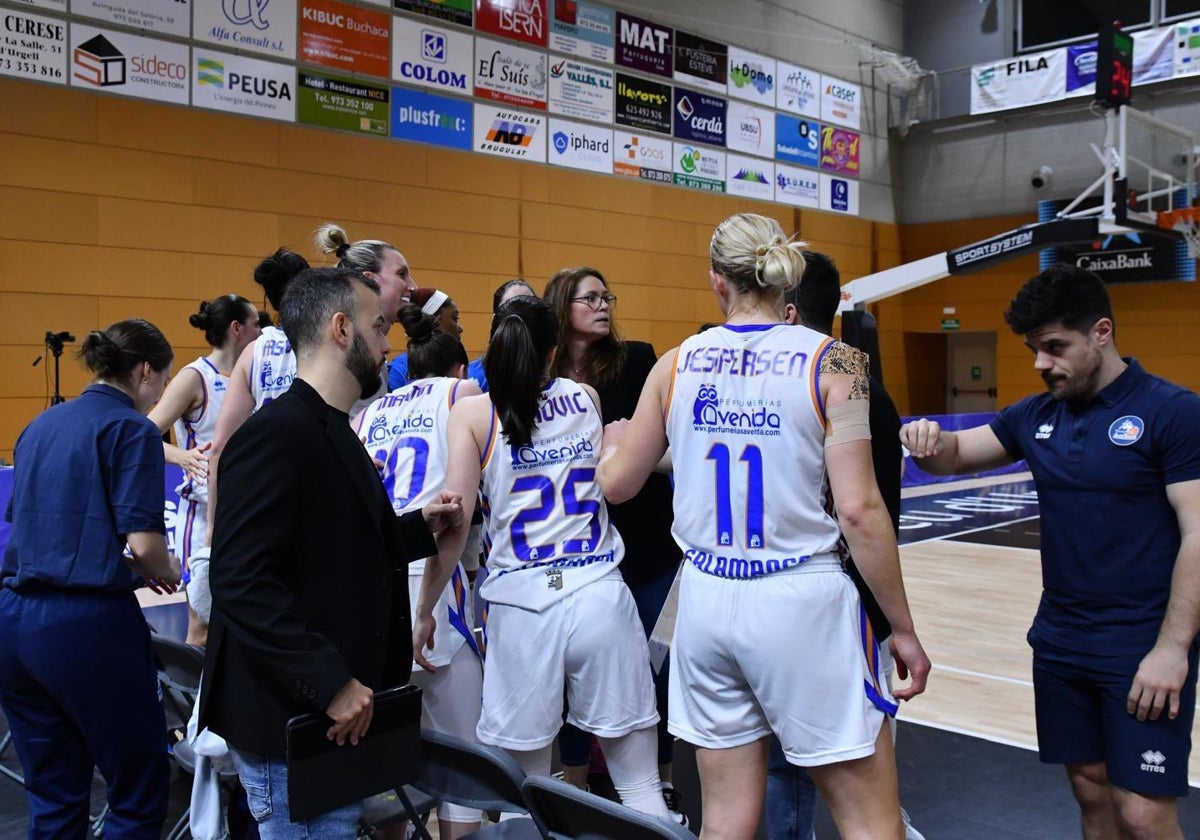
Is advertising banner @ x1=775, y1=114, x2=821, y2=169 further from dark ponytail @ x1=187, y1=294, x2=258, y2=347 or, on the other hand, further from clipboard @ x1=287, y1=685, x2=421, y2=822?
clipboard @ x1=287, y1=685, x2=421, y2=822

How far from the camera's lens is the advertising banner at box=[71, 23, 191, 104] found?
8406 millimetres

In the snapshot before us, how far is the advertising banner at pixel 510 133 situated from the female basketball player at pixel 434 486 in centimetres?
876

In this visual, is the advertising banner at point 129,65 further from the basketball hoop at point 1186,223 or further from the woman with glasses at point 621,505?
the basketball hoop at point 1186,223

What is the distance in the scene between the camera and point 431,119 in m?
10.8

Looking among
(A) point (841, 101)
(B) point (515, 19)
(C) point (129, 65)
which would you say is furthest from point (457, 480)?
(A) point (841, 101)

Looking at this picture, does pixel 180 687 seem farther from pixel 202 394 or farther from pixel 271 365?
pixel 202 394

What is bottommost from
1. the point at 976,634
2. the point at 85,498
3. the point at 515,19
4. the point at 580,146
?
the point at 976,634

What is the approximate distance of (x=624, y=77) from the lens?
12453mm

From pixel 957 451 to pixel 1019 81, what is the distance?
14941 mm

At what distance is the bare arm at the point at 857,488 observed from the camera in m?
1.98

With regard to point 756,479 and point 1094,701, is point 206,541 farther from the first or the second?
point 1094,701

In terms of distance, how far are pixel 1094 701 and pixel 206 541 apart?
9.88 ft

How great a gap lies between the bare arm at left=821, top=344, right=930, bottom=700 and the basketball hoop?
12489 mm

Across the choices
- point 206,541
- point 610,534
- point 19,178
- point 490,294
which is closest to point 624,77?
point 490,294
